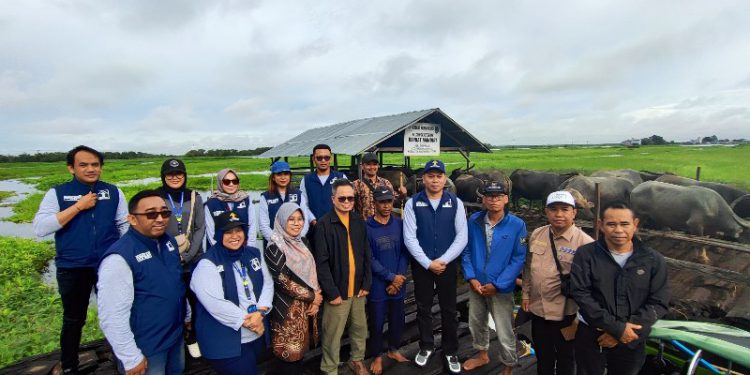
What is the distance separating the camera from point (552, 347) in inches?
133

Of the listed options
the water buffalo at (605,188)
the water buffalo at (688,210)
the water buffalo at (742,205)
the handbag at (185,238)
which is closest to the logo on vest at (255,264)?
the handbag at (185,238)

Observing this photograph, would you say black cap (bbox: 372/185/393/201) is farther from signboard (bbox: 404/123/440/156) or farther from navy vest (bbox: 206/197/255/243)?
signboard (bbox: 404/123/440/156)

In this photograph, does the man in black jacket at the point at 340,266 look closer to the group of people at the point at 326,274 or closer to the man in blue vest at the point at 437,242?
the group of people at the point at 326,274

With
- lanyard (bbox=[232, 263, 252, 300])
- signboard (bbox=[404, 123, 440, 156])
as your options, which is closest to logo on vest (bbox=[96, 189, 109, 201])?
lanyard (bbox=[232, 263, 252, 300])

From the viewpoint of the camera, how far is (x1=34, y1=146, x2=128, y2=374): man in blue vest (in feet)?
10.9

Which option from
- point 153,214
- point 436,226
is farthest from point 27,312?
point 436,226

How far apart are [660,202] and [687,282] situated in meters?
5.85

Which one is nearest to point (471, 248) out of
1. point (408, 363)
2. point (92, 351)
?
point (408, 363)

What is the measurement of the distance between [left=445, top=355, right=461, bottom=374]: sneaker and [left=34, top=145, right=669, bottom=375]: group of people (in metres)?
0.01

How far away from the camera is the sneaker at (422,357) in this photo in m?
4.04

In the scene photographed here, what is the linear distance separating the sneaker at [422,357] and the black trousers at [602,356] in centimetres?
158

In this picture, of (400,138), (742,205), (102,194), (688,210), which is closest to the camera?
(102,194)

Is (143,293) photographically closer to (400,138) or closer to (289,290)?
(289,290)

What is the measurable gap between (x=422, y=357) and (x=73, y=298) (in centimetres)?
377
